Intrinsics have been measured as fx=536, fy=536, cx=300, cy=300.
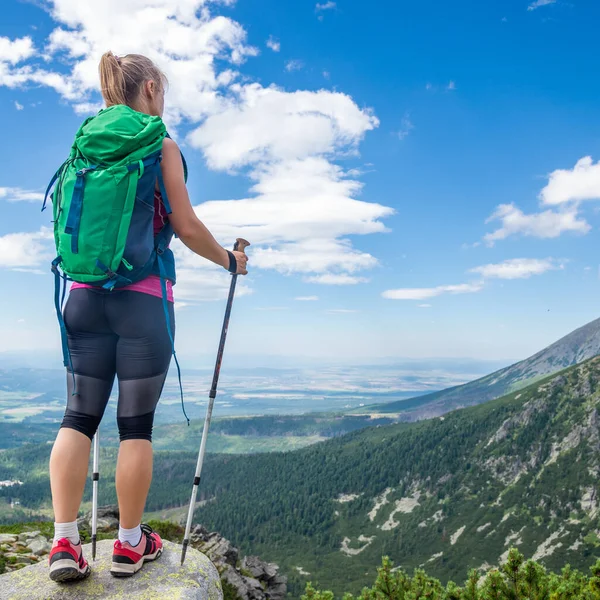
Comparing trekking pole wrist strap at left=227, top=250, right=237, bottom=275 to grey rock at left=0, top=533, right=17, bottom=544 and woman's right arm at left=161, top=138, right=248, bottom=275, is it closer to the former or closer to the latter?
woman's right arm at left=161, top=138, right=248, bottom=275

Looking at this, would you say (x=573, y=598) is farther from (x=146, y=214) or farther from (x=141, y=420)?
(x=146, y=214)

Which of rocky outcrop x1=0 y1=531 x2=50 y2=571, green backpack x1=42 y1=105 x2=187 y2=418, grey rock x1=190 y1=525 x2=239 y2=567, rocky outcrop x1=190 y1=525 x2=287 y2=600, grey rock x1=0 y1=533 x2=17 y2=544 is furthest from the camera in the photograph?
grey rock x1=190 y1=525 x2=239 y2=567

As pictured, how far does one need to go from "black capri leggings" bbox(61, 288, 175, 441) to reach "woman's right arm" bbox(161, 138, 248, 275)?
852 mm

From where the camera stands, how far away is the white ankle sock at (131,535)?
7086 mm

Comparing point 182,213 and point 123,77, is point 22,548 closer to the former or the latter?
point 182,213

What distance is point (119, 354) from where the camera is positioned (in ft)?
21.5

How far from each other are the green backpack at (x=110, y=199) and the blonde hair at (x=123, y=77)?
42 centimetres

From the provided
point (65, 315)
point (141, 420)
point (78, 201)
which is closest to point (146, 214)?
point (78, 201)

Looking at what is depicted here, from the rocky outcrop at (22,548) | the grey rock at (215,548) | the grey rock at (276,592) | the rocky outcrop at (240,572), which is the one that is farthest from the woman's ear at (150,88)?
the grey rock at (276,592)

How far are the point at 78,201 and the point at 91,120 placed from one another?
1.11 m

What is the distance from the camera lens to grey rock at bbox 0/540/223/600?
22.6 feet

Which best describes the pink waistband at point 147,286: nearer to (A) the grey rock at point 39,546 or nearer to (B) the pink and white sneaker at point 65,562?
(B) the pink and white sneaker at point 65,562

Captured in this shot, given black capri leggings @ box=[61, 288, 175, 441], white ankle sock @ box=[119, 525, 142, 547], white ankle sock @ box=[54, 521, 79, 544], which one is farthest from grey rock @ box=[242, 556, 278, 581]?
black capri leggings @ box=[61, 288, 175, 441]

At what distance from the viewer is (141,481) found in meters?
6.61
